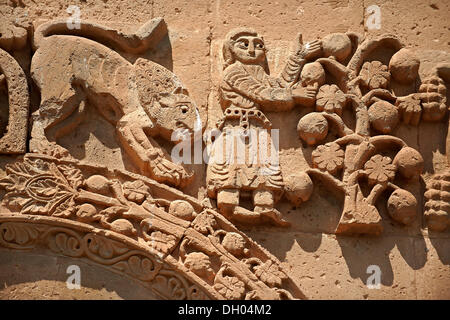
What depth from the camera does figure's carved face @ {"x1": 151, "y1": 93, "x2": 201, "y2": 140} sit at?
6664 mm

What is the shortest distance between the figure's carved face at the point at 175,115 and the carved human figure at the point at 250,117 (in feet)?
0.61

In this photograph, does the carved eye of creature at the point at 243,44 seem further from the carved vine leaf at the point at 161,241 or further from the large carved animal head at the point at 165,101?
the carved vine leaf at the point at 161,241

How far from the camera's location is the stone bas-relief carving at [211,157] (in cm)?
629

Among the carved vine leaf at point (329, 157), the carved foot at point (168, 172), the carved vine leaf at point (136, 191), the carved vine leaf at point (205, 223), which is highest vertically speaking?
the carved vine leaf at point (329, 157)

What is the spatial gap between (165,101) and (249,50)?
2.26 ft

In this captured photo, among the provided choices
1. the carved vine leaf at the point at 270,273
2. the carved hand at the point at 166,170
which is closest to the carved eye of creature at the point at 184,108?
the carved hand at the point at 166,170

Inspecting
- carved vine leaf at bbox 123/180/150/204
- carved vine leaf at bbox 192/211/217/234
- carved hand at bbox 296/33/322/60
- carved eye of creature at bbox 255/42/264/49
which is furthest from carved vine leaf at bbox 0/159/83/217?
carved hand at bbox 296/33/322/60

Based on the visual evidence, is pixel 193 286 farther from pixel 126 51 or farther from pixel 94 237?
pixel 126 51

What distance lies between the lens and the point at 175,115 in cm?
670

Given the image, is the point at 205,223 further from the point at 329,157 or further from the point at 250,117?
the point at 329,157

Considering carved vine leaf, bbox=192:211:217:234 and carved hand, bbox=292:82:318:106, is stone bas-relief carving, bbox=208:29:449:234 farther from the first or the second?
carved vine leaf, bbox=192:211:217:234

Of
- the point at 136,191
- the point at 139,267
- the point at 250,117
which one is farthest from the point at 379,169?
the point at 139,267

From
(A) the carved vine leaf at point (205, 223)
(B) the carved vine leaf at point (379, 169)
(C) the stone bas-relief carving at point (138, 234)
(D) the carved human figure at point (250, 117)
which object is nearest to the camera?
(C) the stone bas-relief carving at point (138, 234)
